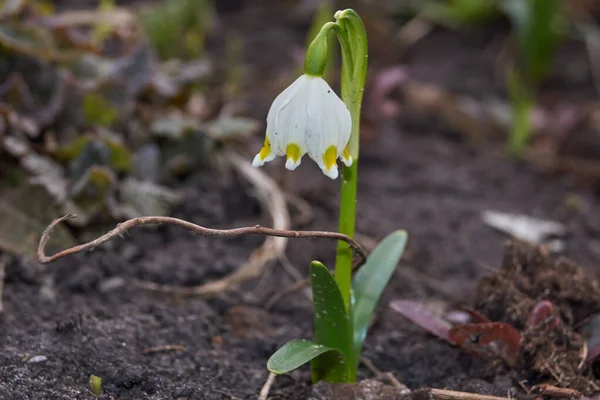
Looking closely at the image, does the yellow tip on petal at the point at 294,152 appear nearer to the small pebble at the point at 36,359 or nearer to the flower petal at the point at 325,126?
the flower petal at the point at 325,126

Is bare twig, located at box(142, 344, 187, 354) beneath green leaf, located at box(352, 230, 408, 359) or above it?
beneath

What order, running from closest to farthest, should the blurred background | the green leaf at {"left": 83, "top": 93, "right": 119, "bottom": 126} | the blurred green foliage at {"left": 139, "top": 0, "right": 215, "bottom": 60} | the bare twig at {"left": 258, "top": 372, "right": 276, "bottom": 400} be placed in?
the bare twig at {"left": 258, "top": 372, "right": 276, "bottom": 400}, the blurred background, the green leaf at {"left": 83, "top": 93, "right": 119, "bottom": 126}, the blurred green foliage at {"left": 139, "top": 0, "right": 215, "bottom": 60}

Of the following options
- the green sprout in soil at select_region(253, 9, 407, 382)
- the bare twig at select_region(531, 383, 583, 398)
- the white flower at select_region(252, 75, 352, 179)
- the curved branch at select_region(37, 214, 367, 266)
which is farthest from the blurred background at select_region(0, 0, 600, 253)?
the bare twig at select_region(531, 383, 583, 398)

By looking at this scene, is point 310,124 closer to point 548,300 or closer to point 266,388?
point 266,388

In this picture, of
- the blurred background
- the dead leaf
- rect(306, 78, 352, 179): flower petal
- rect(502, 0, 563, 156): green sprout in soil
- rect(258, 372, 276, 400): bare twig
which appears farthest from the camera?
rect(502, 0, 563, 156): green sprout in soil

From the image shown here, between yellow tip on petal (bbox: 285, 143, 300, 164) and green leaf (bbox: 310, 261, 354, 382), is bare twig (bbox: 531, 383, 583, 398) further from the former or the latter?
yellow tip on petal (bbox: 285, 143, 300, 164)

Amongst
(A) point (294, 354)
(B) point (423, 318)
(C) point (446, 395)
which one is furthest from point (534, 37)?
(A) point (294, 354)

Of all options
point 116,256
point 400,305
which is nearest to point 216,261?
point 116,256

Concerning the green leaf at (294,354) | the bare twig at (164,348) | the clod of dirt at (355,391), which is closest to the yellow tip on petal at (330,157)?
the green leaf at (294,354)
